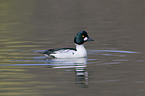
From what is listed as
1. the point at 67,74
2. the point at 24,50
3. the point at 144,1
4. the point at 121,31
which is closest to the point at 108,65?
the point at 67,74

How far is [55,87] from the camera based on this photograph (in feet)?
40.8

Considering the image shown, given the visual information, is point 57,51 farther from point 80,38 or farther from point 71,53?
point 80,38

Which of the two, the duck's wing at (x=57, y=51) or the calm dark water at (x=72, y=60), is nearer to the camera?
the calm dark water at (x=72, y=60)

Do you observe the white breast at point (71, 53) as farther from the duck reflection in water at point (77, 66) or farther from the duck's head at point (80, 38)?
→ the duck's head at point (80, 38)

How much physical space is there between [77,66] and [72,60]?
4.37ft

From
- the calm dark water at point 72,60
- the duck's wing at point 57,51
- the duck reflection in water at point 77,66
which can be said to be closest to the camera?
the calm dark water at point 72,60

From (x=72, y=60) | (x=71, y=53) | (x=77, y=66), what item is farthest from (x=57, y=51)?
(x=77, y=66)

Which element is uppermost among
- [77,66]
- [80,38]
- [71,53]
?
[80,38]

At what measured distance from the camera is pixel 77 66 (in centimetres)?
1581

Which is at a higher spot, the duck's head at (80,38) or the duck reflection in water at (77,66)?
the duck's head at (80,38)

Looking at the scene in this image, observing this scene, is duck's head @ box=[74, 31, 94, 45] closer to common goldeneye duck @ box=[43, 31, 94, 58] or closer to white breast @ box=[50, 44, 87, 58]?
common goldeneye duck @ box=[43, 31, 94, 58]

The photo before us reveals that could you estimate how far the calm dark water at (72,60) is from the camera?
12477 mm

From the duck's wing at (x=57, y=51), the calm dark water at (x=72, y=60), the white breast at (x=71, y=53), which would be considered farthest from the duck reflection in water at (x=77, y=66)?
the duck's wing at (x=57, y=51)

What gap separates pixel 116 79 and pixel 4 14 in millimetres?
24244
